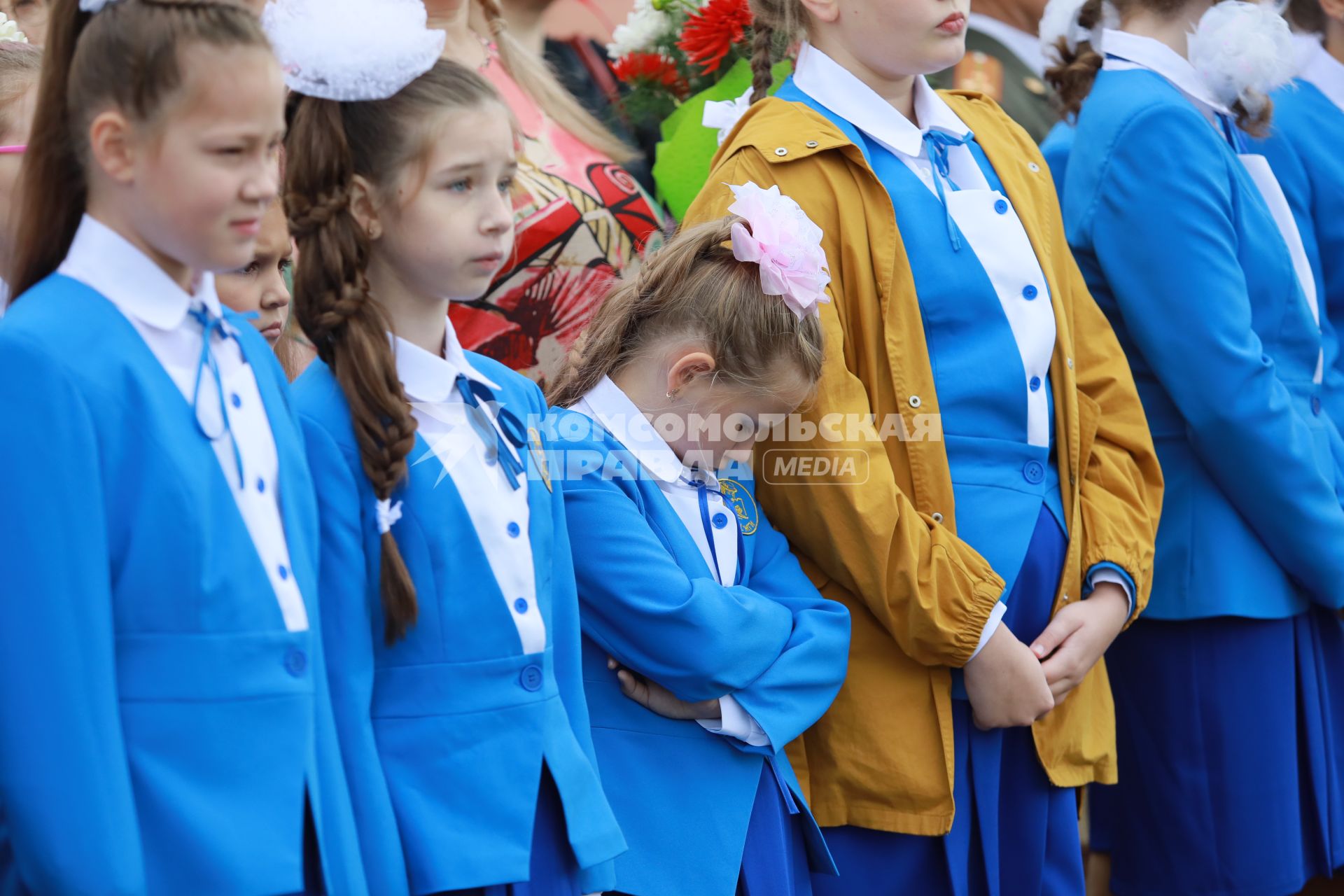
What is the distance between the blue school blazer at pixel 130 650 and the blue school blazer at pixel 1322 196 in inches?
A: 94.7

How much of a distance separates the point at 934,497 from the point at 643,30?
4.26 ft

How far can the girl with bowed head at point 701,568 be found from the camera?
2.12 metres

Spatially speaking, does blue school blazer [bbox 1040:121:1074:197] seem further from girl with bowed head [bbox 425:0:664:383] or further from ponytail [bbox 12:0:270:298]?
ponytail [bbox 12:0:270:298]

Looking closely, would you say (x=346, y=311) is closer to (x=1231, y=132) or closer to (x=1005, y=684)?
(x=1005, y=684)

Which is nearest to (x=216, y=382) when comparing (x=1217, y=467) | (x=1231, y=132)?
(x=1217, y=467)

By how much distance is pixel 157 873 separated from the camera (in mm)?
1435

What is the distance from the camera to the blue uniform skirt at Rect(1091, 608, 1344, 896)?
111 inches

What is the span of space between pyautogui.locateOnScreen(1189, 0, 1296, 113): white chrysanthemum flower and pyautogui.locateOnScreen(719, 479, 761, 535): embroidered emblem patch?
1.37 meters

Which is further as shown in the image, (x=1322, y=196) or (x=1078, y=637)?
(x=1322, y=196)

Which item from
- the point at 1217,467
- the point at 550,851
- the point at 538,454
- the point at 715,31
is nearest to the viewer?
the point at 550,851

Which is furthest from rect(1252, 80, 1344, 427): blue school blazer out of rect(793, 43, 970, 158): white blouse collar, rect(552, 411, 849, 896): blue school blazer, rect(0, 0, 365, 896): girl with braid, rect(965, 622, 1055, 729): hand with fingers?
rect(0, 0, 365, 896): girl with braid

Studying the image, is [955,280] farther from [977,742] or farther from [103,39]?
[103,39]

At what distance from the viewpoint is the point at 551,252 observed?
8.63 ft

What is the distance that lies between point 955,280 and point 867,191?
0.20 metres
